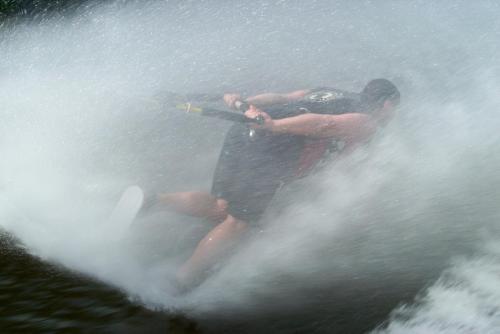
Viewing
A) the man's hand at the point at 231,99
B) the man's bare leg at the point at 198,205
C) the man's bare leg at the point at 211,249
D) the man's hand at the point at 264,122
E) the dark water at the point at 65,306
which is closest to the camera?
the dark water at the point at 65,306

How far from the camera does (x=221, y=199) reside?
3.65 meters

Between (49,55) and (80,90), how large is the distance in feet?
5.93

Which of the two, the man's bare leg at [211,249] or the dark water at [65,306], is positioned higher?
the dark water at [65,306]

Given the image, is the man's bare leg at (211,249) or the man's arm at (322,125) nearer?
the man's bare leg at (211,249)

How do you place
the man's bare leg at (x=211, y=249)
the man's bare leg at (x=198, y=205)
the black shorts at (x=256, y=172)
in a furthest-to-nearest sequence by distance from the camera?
the man's bare leg at (x=198, y=205) < the black shorts at (x=256, y=172) < the man's bare leg at (x=211, y=249)

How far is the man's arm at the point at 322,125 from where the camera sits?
3.31 metres

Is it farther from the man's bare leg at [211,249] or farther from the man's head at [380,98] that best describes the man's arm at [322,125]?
the man's bare leg at [211,249]

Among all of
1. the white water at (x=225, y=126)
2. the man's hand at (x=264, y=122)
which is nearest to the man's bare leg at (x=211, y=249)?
the white water at (x=225, y=126)

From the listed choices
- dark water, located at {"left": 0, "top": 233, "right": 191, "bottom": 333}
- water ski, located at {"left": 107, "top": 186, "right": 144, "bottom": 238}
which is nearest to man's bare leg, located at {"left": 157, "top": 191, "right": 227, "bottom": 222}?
water ski, located at {"left": 107, "top": 186, "right": 144, "bottom": 238}

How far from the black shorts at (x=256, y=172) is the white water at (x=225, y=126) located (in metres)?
0.34

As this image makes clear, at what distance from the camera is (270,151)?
3506 millimetres

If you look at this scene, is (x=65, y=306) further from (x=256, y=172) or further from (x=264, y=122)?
(x=264, y=122)

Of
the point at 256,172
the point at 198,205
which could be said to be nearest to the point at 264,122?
the point at 256,172

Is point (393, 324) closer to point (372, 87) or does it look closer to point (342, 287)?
point (342, 287)
